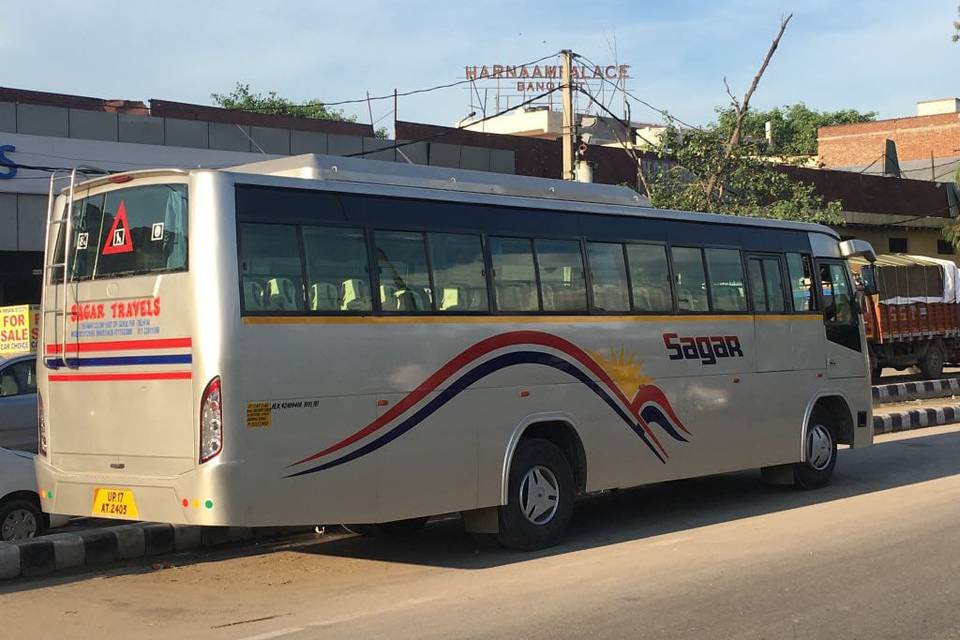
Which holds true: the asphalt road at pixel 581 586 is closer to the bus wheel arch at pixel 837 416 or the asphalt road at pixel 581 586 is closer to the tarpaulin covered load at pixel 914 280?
the bus wheel arch at pixel 837 416

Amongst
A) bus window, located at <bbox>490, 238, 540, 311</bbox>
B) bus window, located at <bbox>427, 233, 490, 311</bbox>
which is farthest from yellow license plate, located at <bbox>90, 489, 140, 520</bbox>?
bus window, located at <bbox>490, 238, 540, 311</bbox>

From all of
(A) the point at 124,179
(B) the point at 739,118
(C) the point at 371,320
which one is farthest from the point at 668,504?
(B) the point at 739,118

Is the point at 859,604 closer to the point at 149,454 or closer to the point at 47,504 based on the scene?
the point at 149,454

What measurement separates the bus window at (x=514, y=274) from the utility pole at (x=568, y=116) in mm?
12704

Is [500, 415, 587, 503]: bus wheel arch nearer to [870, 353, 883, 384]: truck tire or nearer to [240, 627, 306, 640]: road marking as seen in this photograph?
[240, 627, 306, 640]: road marking

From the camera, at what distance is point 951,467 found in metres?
14.0

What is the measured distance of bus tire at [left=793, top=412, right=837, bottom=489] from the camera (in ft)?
41.5

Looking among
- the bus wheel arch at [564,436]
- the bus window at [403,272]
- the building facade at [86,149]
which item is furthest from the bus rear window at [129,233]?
the building facade at [86,149]

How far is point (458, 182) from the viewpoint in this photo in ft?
31.1

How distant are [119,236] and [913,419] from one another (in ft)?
48.9

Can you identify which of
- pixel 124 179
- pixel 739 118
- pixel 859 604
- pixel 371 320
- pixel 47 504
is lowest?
pixel 859 604

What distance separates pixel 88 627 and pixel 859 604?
4806 mm

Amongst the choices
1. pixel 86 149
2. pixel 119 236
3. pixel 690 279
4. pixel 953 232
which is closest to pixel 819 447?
pixel 690 279

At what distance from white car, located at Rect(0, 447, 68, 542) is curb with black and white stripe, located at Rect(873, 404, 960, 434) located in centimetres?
1279
